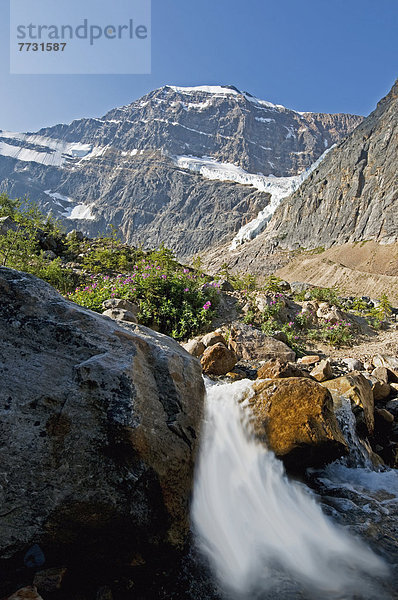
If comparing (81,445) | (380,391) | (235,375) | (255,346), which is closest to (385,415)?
(380,391)

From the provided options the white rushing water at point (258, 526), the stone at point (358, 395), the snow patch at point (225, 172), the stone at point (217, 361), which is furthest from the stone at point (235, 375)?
the snow patch at point (225, 172)

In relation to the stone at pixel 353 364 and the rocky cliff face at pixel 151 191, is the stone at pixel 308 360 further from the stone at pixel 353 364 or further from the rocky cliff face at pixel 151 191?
the rocky cliff face at pixel 151 191

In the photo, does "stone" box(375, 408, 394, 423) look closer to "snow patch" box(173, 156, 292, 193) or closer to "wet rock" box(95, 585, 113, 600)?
"wet rock" box(95, 585, 113, 600)

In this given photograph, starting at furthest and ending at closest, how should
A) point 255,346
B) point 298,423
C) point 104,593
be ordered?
point 255,346 → point 298,423 → point 104,593

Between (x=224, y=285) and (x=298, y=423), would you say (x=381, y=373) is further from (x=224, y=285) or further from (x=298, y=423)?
(x=224, y=285)

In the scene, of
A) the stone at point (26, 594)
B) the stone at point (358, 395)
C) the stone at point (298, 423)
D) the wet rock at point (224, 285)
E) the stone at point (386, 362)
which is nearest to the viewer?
the stone at point (26, 594)

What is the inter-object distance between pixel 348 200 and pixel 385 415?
294ft

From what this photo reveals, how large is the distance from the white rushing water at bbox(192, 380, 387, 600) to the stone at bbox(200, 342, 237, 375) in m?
1.31

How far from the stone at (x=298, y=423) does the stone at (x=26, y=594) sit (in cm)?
259

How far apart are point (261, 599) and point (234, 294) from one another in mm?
7669

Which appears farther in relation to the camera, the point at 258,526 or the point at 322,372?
the point at 322,372

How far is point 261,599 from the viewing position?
246 centimetres

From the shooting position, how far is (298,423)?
375 cm

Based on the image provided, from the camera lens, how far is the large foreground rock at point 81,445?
81.2 inches
